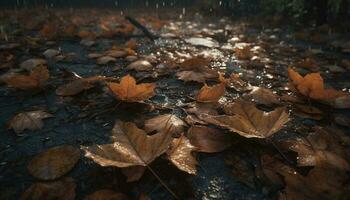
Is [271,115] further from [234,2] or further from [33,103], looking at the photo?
[234,2]

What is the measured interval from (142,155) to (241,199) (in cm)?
30

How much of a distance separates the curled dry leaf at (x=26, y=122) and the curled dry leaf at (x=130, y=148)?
464 millimetres

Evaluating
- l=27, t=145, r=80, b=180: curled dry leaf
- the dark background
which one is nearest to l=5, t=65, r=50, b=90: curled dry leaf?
l=27, t=145, r=80, b=180: curled dry leaf

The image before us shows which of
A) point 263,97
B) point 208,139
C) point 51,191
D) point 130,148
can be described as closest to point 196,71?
point 263,97

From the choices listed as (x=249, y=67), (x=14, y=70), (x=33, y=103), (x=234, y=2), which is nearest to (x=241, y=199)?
(x=33, y=103)

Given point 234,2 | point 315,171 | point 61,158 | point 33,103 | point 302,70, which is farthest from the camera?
point 234,2

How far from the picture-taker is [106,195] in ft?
2.66

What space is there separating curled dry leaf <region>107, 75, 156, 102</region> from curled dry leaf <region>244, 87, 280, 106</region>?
1.74ft

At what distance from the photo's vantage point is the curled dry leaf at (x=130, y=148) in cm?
81

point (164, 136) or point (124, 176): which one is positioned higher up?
point (164, 136)

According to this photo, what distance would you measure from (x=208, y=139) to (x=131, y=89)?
380 millimetres

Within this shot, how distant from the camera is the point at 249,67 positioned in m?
2.19

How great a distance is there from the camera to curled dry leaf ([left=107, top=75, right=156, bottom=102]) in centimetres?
122

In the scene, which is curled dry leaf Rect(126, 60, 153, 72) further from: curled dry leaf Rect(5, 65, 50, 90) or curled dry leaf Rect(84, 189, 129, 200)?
curled dry leaf Rect(84, 189, 129, 200)
